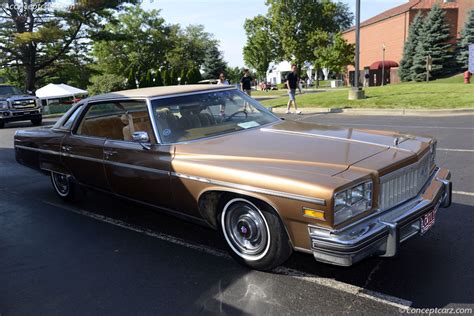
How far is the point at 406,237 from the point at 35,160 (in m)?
5.09

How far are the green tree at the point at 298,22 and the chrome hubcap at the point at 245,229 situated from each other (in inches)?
2065

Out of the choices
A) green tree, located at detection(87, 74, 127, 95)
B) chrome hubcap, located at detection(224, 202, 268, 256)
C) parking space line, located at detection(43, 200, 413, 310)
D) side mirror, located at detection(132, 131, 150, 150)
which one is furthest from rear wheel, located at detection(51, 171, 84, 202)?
green tree, located at detection(87, 74, 127, 95)

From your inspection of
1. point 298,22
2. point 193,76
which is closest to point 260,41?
point 298,22

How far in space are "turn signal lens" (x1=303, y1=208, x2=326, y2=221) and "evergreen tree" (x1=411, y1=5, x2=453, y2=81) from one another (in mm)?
38766

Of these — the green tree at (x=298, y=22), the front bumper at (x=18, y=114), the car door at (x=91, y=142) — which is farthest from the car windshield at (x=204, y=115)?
the green tree at (x=298, y=22)

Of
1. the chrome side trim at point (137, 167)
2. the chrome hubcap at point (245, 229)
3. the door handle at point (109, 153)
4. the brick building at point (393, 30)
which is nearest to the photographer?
the chrome hubcap at point (245, 229)

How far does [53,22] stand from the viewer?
32406 millimetres

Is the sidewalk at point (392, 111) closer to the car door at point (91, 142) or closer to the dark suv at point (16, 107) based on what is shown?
the car door at point (91, 142)

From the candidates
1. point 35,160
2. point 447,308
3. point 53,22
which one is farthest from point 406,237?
point 53,22

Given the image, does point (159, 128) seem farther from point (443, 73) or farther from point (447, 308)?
point (443, 73)

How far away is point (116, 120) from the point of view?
502cm

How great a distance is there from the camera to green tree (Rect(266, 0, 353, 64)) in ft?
176

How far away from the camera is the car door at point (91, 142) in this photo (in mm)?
4832

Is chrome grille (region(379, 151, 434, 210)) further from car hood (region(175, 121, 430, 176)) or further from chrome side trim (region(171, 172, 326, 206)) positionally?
chrome side trim (region(171, 172, 326, 206))
